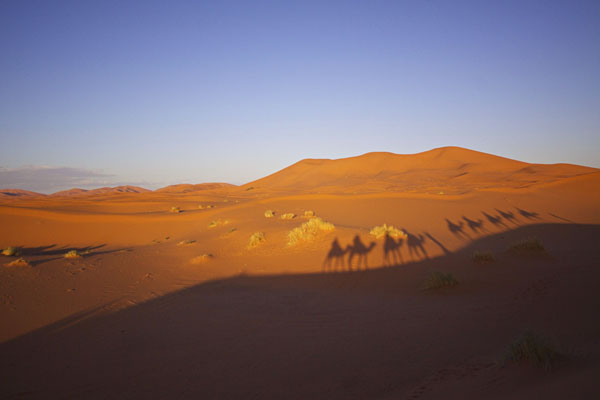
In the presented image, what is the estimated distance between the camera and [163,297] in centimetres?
741

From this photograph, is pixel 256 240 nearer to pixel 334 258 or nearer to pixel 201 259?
pixel 201 259

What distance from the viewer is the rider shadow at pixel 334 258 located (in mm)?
Answer: 9028

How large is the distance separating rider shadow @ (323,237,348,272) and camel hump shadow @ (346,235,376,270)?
21 cm

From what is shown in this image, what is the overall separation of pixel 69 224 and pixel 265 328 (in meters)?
19.6

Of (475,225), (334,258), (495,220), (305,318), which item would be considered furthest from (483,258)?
(495,220)

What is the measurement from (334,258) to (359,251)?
91 centimetres

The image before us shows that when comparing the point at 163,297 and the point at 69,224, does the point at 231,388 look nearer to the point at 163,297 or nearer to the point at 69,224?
the point at 163,297

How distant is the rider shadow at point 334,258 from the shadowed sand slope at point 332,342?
1.32 metres

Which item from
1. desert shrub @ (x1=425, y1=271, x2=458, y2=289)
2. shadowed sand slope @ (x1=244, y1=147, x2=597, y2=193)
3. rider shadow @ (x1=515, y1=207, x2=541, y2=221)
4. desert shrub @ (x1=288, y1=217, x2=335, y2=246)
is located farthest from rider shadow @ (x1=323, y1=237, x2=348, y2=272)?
shadowed sand slope @ (x1=244, y1=147, x2=597, y2=193)

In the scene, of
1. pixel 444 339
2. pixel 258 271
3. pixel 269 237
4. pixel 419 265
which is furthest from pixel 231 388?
pixel 269 237

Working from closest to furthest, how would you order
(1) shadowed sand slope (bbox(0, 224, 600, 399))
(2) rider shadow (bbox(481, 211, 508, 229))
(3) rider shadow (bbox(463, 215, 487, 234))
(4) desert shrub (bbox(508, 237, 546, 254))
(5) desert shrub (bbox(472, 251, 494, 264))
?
(1) shadowed sand slope (bbox(0, 224, 600, 399))
(5) desert shrub (bbox(472, 251, 494, 264))
(4) desert shrub (bbox(508, 237, 546, 254))
(3) rider shadow (bbox(463, 215, 487, 234))
(2) rider shadow (bbox(481, 211, 508, 229))

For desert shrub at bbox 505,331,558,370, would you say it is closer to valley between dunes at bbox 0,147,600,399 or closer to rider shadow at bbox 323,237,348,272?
valley between dunes at bbox 0,147,600,399

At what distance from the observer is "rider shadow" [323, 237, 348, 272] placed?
9028 mm

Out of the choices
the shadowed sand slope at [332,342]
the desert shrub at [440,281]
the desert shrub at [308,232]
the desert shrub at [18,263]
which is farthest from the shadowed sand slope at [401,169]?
the shadowed sand slope at [332,342]
